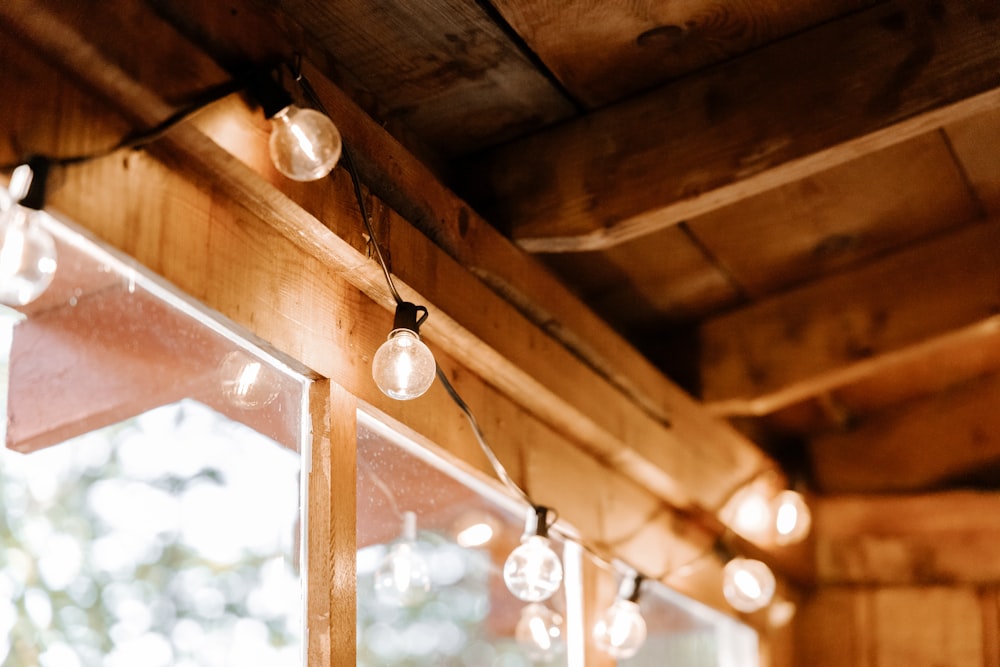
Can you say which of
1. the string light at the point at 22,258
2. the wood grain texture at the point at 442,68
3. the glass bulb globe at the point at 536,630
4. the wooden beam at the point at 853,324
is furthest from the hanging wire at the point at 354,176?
the wooden beam at the point at 853,324

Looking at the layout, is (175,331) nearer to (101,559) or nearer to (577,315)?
(101,559)

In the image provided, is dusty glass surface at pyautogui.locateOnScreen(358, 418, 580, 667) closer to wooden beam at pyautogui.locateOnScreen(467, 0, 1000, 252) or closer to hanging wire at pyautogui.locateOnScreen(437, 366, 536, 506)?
hanging wire at pyautogui.locateOnScreen(437, 366, 536, 506)

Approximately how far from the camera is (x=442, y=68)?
232 centimetres

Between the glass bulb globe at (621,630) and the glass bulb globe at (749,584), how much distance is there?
0.53m

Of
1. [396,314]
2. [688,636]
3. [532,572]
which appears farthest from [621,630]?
[396,314]

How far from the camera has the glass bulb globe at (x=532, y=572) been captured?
7.47ft

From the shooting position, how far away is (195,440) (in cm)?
172

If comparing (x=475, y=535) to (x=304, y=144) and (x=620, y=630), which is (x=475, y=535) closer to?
(x=620, y=630)

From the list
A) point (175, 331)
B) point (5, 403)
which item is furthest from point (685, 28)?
point (5, 403)

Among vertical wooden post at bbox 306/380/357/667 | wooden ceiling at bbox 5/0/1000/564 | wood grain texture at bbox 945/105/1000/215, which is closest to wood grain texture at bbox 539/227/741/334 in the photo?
wooden ceiling at bbox 5/0/1000/564

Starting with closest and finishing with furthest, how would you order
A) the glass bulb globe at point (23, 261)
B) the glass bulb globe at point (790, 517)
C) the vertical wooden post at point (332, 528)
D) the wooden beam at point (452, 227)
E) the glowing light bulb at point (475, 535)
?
1. the glass bulb globe at point (23, 261)
2. the wooden beam at point (452, 227)
3. the vertical wooden post at point (332, 528)
4. the glowing light bulb at point (475, 535)
5. the glass bulb globe at point (790, 517)

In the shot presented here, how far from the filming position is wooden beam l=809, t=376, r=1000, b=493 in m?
4.12

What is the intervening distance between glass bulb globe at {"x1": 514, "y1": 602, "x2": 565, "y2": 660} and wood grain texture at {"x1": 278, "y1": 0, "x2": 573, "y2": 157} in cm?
98

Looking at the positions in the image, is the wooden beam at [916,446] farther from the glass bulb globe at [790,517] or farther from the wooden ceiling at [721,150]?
the wooden ceiling at [721,150]
